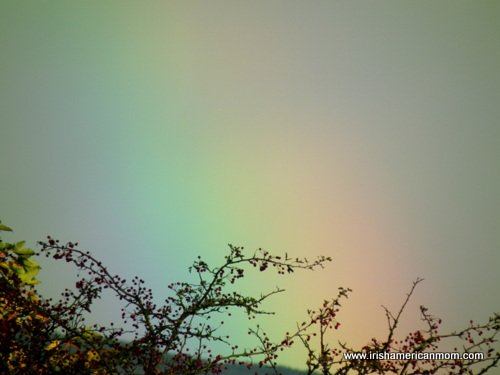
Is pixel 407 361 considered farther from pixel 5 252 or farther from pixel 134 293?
pixel 5 252

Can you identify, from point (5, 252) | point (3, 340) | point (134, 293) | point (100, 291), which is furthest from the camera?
point (5, 252)

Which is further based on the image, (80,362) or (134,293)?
(134,293)

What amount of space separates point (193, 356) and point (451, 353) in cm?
462

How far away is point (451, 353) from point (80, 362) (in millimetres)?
6322

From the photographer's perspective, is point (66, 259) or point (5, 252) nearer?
point (66, 259)

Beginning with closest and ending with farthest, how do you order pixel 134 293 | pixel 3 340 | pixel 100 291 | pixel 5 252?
1. pixel 3 340
2. pixel 134 293
3. pixel 100 291
4. pixel 5 252

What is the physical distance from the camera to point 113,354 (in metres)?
5.89

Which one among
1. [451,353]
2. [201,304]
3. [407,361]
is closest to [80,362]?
[201,304]

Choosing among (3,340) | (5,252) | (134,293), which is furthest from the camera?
(5,252)

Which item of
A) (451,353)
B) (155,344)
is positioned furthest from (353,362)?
(155,344)

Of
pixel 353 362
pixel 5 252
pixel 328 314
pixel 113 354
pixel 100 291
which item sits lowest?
pixel 353 362

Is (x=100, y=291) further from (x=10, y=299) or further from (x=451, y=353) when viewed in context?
(x=451, y=353)

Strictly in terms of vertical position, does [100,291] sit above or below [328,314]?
above

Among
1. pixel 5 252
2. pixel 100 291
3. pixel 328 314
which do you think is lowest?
pixel 328 314
